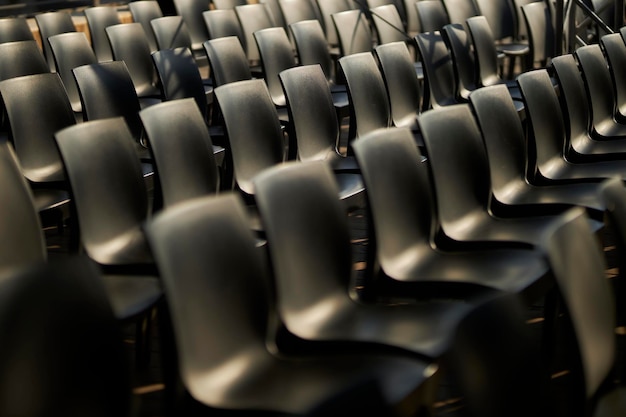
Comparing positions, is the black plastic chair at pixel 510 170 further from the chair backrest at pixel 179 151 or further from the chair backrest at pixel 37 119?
the chair backrest at pixel 37 119

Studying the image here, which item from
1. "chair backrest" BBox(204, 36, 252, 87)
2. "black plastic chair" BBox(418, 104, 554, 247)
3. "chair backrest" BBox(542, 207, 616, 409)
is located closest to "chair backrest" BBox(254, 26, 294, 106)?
"chair backrest" BBox(204, 36, 252, 87)

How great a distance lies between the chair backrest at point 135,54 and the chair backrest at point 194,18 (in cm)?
147

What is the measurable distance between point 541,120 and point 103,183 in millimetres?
1973

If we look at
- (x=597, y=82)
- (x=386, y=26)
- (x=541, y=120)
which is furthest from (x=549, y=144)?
(x=386, y=26)

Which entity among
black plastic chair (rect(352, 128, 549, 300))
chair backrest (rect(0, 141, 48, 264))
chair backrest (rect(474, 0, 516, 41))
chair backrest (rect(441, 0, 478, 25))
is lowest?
chair backrest (rect(474, 0, 516, 41))

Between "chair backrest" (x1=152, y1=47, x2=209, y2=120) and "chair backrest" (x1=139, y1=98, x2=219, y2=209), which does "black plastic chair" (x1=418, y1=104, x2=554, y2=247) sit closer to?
"chair backrest" (x1=139, y1=98, x2=219, y2=209)

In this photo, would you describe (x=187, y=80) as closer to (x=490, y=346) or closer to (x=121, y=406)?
(x=121, y=406)

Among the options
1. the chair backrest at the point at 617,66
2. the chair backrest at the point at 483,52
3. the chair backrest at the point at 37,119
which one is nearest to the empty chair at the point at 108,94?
the chair backrest at the point at 37,119

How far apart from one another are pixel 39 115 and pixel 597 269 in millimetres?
2637

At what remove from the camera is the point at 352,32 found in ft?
21.5

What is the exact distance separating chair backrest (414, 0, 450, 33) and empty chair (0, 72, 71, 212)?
3.55 m

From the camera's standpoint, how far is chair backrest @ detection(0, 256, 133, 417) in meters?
1.87

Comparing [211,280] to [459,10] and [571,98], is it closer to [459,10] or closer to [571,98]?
[571,98]

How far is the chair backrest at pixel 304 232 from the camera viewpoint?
2529 millimetres
